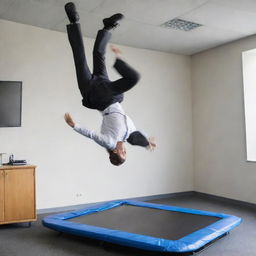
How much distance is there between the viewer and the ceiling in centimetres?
426

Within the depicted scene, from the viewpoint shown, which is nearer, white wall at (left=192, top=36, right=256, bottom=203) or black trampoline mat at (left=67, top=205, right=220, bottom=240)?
black trampoline mat at (left=67, top=205, right=220, bottom=240)

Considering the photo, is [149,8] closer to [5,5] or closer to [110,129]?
[5,5]

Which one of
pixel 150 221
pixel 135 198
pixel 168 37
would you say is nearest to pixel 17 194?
pixel 150 221

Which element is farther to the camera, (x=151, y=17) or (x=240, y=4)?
(x=151, y=17)

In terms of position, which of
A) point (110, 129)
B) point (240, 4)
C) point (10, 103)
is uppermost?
point (240, 4)

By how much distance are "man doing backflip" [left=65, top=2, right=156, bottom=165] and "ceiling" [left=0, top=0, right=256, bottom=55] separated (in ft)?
5.26

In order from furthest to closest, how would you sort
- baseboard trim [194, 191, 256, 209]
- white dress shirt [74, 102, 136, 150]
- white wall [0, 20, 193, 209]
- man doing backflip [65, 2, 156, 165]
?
1. baseboard trim [194, 191, 256, 209]
2. white wall [0, 20, 193, 209]
3. white dress shirt [74, 102, 136, 150]
4. man doing backflip [65, 2, 156, 165]

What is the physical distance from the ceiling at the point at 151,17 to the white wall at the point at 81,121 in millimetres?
407

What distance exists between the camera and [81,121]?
18.5ft

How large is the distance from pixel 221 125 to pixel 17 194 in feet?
12.5

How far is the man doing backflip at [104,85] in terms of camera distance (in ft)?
8.83

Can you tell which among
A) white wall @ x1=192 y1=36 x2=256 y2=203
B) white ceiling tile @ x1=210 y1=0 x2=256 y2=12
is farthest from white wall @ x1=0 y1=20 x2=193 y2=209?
white ceiling tile @ x1=210 y1=0 x2=256 y2=12

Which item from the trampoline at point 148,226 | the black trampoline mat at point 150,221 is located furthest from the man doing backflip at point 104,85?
the black trampoline mat at point 150,221

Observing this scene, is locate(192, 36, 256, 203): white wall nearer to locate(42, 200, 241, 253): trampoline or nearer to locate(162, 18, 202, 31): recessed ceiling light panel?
locate(162, 18, 202, 31): recessed ceiling light panel
